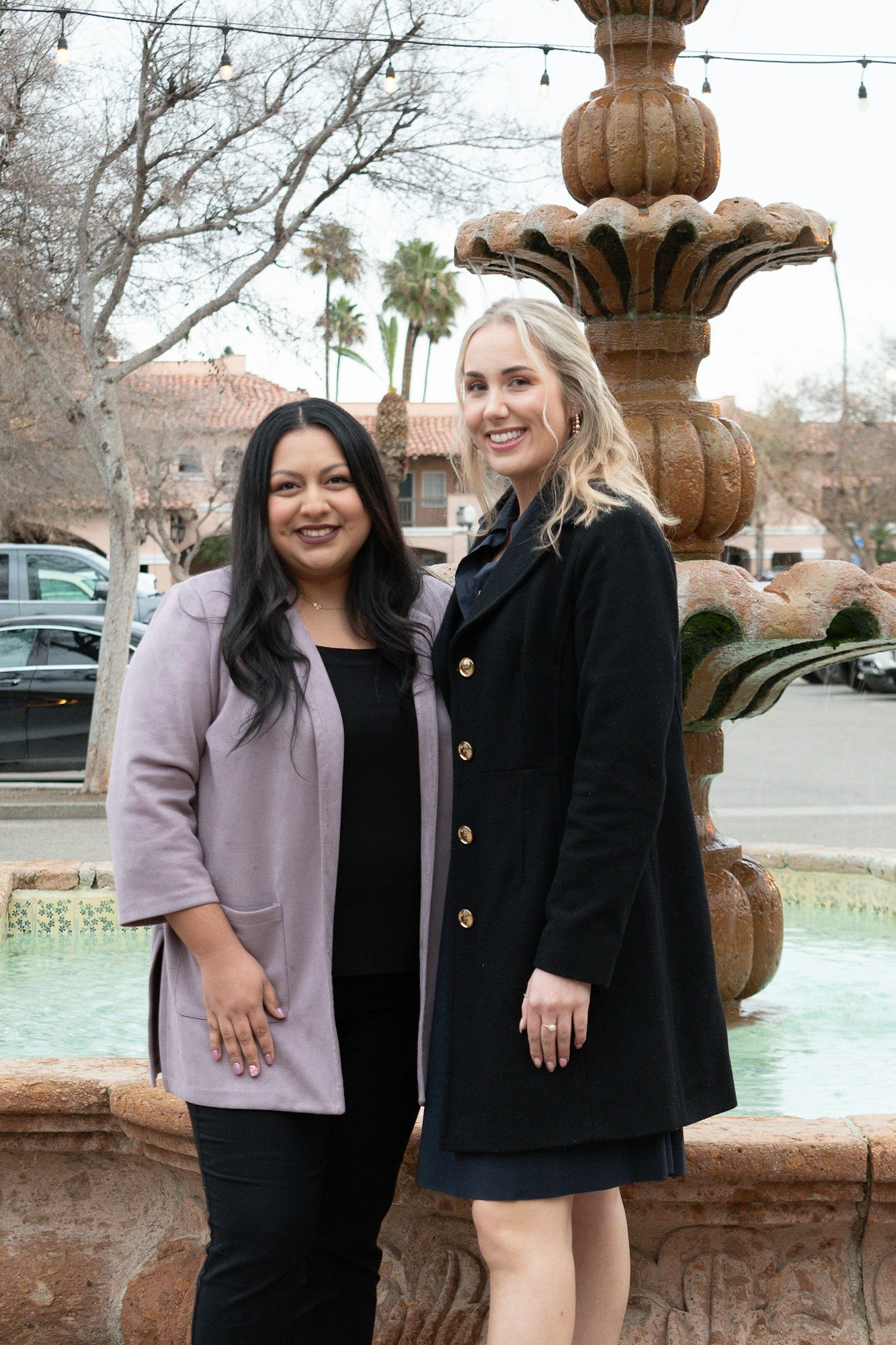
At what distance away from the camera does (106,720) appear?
492 inches

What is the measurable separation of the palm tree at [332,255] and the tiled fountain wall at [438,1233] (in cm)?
1007

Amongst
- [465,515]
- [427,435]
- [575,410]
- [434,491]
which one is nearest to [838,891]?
[575,410]

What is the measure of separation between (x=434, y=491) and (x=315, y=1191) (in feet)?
164

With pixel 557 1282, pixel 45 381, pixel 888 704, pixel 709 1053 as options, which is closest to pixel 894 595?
pixel 709 1053

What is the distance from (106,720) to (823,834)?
6167 mm

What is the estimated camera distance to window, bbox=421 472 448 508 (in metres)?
51.6

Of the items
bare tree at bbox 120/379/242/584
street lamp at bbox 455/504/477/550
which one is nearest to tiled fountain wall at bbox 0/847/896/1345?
bare tree at bbox 120/379/242/584

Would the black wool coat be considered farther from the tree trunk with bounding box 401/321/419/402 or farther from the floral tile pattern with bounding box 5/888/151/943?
the tree trunk with bounding box 401/321/419/402

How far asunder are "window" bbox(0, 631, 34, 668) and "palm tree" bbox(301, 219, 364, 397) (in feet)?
12.2

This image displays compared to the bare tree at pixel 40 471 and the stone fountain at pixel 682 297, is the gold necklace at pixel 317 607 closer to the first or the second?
the stone fountain at pixel 682 297

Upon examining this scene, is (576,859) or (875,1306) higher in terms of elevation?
(576,859)

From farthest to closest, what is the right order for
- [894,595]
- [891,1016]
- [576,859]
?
1. [891,1016]
2. [894,595]
3. [576,859]

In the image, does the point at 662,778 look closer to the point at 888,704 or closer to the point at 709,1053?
the point at 709,1053

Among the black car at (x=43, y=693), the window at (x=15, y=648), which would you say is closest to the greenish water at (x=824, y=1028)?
the black car at (x=43, y=693)
